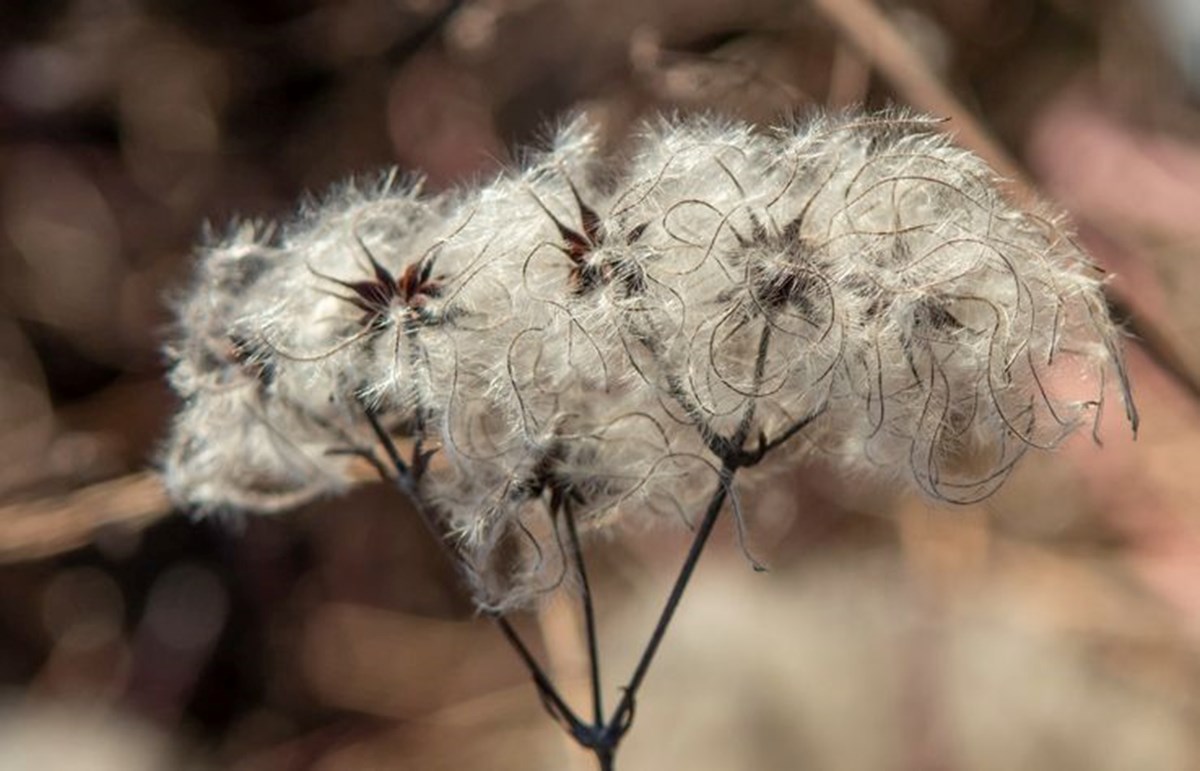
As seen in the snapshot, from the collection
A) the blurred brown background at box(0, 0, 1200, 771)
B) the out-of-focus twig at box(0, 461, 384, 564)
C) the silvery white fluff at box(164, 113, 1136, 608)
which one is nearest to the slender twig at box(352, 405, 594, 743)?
the silvery white fluff at box(164, 113, 1136, 608)

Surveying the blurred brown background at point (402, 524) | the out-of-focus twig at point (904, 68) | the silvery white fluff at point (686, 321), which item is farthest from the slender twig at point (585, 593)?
the blurred brown background at point (402, 524)

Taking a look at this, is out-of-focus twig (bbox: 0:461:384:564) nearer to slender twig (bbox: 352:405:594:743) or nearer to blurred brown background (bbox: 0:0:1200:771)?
blurred brown background (bbox: 0:0:1200:771)

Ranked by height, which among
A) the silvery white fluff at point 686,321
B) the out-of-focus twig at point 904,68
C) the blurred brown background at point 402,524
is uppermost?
the silvery white fluff at point 686,321

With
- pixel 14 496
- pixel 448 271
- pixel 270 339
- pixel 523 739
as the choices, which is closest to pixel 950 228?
pixel 448 271

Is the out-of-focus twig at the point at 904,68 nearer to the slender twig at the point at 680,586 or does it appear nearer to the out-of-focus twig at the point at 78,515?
the slender twig at the point at 680,586

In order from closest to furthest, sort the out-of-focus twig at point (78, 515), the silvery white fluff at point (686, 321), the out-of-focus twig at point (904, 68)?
the silvery white fluff at point (686, 321) < the out-of-focus twig at point (904, 68) < the out-of-focus twig at point (78, 515)

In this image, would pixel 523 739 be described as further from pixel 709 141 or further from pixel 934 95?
pixel 709 141

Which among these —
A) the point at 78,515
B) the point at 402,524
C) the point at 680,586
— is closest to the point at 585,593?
the point at 680,586
